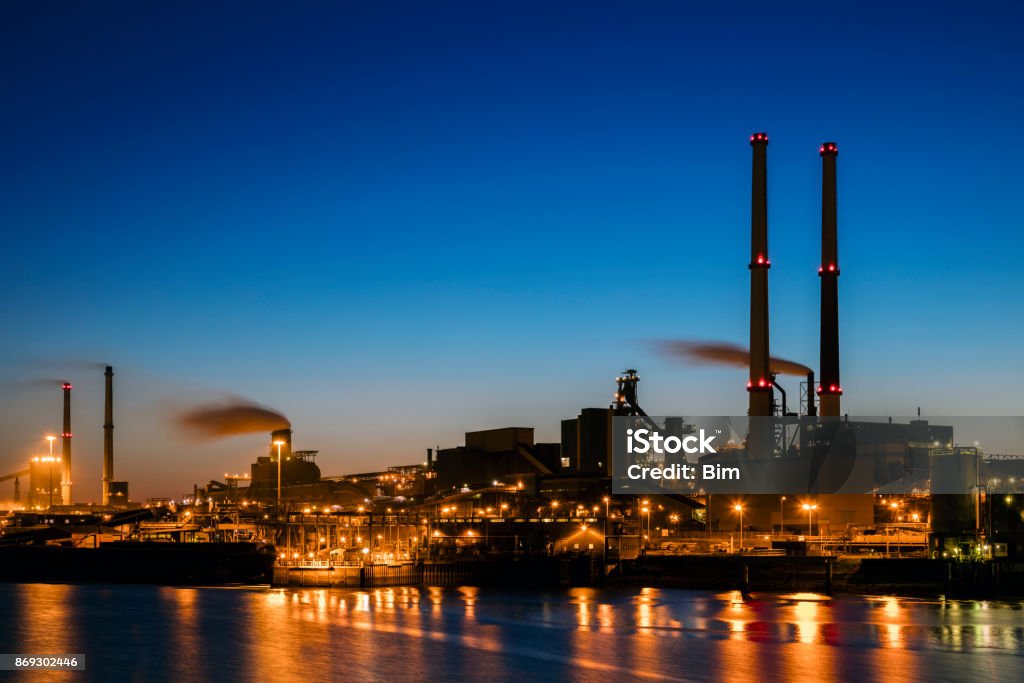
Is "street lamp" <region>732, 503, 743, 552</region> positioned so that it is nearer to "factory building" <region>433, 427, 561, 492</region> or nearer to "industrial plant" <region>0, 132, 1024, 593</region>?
"industrial plant" <region>0, 132, 1024, 593</region>

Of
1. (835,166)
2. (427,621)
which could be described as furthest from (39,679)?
(835,166)

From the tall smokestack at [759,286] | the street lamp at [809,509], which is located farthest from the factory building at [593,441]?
the street lamp at [809,509]

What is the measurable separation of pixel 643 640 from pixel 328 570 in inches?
1354

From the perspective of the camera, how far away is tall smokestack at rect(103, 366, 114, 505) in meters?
142

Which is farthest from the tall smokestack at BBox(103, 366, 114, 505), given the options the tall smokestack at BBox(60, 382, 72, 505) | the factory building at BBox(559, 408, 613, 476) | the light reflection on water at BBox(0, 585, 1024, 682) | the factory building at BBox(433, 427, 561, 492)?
the light reflection on water at BBox(0, 585, 1024, 682)

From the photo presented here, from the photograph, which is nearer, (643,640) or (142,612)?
(643,640)

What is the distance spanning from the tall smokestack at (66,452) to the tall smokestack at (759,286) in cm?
10136

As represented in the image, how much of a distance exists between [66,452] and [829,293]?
4225 inches

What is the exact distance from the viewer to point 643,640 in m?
49.4

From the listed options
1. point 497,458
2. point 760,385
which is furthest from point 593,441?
point 760,385

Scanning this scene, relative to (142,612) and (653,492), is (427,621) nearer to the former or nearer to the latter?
(142,612)

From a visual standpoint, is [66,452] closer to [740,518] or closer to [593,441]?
[593,441]

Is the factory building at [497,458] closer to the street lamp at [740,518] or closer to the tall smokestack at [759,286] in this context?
the street lamp at [740,518]

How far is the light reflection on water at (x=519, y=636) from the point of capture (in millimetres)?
42438
